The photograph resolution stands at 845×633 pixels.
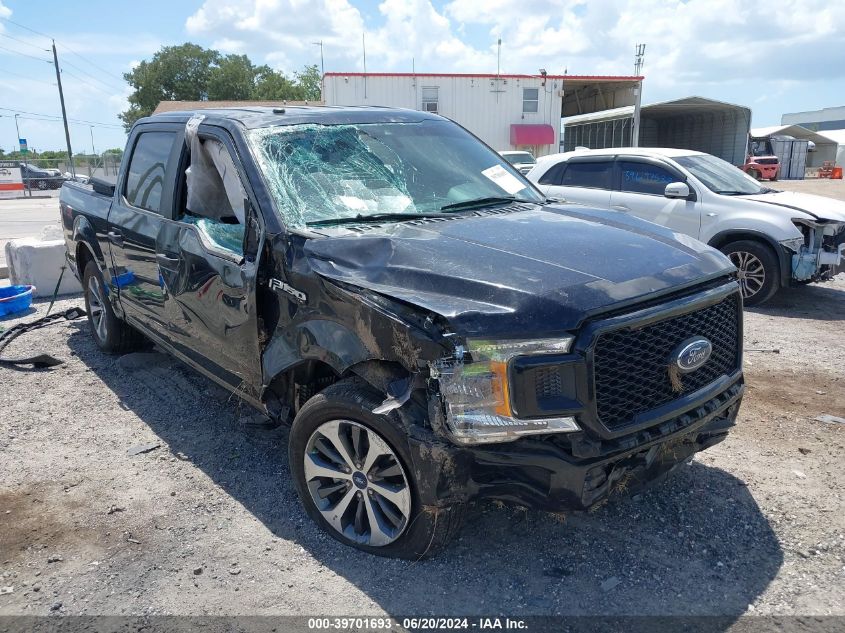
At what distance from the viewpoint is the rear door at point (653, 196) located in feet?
26.9

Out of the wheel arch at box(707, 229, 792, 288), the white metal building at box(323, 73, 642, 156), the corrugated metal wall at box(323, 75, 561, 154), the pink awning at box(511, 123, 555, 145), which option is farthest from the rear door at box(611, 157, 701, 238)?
the pink awning at box(511, 123, 555, 145)

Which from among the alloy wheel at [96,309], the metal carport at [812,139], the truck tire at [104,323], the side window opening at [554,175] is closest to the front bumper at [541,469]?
the truck tire at [104,323]

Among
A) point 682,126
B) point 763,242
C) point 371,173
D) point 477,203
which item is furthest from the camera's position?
point 682,126

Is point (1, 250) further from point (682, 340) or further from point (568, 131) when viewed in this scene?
point (568, 131)

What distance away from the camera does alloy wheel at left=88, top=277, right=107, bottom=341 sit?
5.80 meters

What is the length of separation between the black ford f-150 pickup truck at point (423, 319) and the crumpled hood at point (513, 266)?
10 millimetres

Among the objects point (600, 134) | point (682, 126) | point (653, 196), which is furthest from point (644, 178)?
point (682, 126)

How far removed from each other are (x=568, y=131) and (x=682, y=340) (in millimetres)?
39235

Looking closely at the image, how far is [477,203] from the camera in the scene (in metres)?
3.83

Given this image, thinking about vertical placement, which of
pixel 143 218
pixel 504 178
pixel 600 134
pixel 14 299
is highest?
pixel 600 134

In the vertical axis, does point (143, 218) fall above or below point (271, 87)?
below

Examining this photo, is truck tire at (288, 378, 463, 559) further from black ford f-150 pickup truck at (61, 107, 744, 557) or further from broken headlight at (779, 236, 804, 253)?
broken headlight at (779, 236, 804, 253)

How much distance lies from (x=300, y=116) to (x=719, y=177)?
6379 millimetres

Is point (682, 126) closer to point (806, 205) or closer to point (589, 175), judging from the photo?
point (589, 175)
